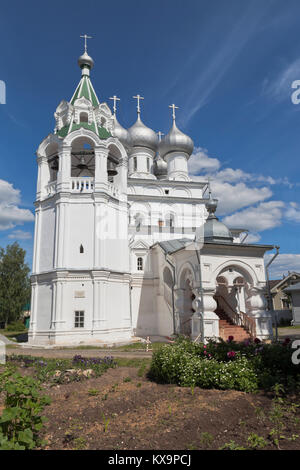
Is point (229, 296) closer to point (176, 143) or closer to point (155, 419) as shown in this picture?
point (155, 419)

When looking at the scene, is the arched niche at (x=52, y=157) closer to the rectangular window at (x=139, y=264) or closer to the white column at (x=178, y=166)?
the rectangular window at (x=139, y=264)

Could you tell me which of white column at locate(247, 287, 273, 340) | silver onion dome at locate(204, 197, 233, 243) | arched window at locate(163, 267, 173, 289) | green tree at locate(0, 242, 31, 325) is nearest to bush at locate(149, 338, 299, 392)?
white column at locate(247, 287, 273, 340)

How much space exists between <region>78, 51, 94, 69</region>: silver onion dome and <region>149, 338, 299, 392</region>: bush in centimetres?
1911

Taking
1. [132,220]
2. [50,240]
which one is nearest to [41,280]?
[50,240]

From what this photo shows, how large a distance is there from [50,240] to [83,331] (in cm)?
498

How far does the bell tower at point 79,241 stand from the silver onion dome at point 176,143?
805cm

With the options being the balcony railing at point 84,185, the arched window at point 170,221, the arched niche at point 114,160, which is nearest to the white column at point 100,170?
the balcony railing at point 84,185

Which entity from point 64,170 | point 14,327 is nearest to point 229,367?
point 64,170

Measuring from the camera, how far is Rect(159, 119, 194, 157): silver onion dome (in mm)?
25312

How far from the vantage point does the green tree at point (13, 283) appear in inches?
1155

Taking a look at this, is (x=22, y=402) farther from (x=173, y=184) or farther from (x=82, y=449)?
(x=173, y=184)

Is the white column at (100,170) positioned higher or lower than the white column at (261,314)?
higher

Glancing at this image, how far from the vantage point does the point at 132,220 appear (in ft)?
70.5

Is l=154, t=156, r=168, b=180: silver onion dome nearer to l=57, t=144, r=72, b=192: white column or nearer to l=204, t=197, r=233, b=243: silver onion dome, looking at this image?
l=57, t=144, r=72, b=192: white column
